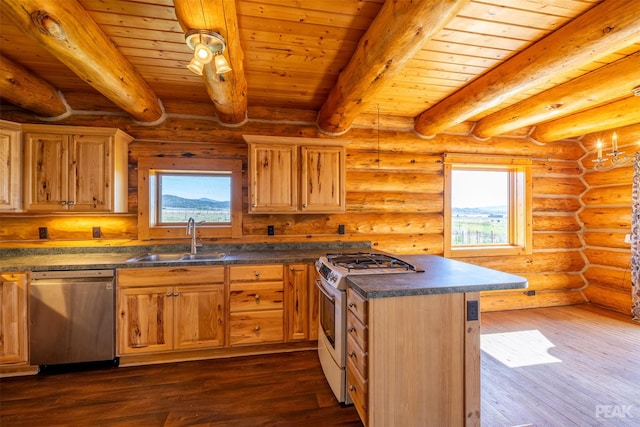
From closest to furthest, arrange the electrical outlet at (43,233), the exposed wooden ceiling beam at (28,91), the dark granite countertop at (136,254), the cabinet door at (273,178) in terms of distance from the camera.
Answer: the exposed wooden ceiling beam at (28,91) < the dark granite countertop at (136,254) < the electrical outlet at (43,233) < the cabinet door at (273,178)

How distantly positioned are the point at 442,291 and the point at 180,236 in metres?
2.75

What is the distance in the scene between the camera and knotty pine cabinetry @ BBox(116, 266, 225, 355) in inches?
96.7

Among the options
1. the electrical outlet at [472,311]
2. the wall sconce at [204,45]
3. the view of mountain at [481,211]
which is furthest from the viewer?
the view of mountain at [481,211]

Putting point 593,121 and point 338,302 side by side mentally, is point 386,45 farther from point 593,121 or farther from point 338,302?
point 593,121

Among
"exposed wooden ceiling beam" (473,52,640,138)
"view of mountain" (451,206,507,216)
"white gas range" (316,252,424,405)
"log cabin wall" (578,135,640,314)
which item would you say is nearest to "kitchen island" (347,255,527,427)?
"white gas range" (316,252,424,405)

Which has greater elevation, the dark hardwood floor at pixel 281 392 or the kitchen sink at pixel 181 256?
the kitchen sink at pixel 181 256

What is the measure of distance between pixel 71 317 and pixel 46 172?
4.51 feet

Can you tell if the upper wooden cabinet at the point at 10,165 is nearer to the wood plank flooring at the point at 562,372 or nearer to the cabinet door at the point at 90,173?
the cabinet door at the point at 90,173

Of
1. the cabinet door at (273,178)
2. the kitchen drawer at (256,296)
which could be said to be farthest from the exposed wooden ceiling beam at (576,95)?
the kitchen drawer at (256,296)

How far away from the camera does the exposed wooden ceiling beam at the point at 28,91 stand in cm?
223

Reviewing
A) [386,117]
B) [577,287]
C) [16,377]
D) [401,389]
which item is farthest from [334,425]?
[577,287]

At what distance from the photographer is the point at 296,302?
8.97 ft

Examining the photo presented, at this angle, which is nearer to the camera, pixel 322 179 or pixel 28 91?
pixel 28 91

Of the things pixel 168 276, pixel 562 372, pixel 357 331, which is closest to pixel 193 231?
pixel 168 276
